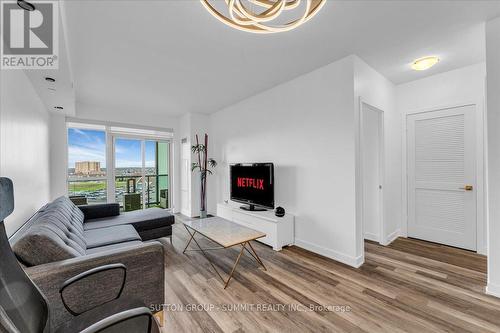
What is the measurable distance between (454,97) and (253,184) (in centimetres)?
335

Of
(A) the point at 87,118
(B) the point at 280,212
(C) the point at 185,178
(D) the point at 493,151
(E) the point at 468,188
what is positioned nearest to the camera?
(D) the point at 493,151

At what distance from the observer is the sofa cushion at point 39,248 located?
1388 millimetres

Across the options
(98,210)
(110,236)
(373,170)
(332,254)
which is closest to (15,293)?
(110,236)

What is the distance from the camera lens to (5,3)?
49.0 inches

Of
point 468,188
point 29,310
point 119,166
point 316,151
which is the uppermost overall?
point 316,151

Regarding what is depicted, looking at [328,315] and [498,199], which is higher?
[498,199]

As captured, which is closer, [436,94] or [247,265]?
[247,265]

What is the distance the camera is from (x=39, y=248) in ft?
4.67

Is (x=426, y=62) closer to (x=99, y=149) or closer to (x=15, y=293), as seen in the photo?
(x=15, y=293)

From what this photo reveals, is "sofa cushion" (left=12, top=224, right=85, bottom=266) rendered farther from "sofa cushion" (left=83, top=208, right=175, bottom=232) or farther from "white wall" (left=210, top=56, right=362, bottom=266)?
"white wall" (left=210, top=56, right=362, bottom=266)

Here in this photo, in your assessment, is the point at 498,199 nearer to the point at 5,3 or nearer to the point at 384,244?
the point at 384,244

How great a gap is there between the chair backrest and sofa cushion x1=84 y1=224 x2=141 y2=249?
1.23m

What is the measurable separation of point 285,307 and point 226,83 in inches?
126

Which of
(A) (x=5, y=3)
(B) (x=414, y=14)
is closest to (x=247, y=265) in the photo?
(A) (x=5, y=3)
